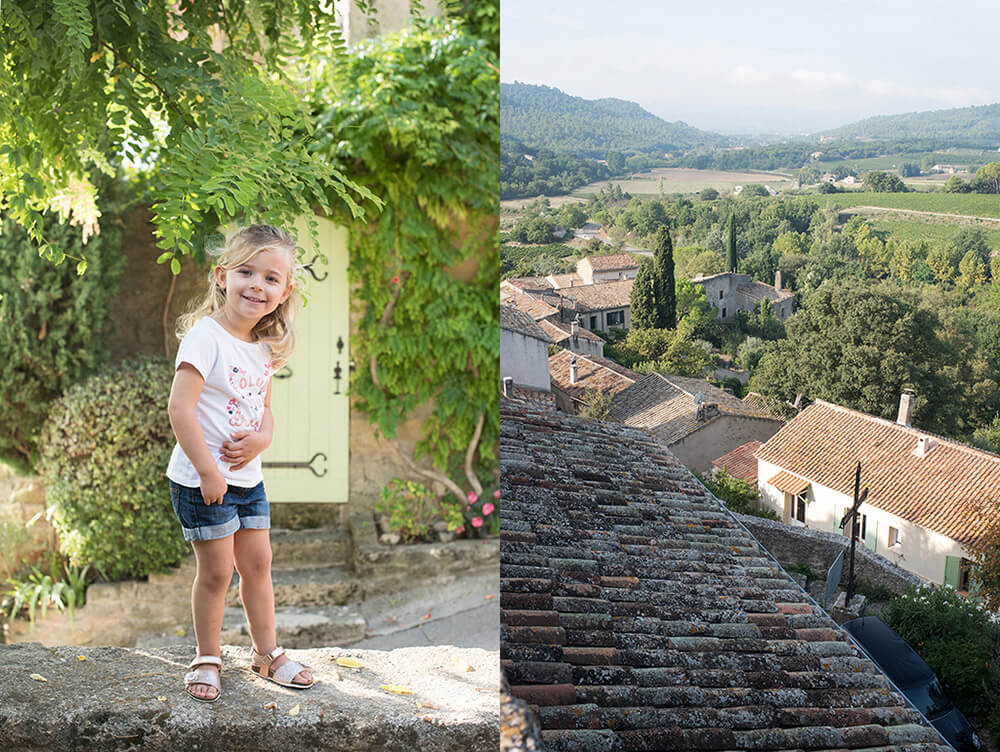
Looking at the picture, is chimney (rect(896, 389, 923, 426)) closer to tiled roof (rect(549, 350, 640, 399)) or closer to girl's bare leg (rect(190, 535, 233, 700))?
tiled roof (rect(549, 350, 640, 399))

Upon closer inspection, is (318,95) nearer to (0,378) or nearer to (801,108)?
(801,108)

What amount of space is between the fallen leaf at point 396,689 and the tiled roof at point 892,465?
141 cm

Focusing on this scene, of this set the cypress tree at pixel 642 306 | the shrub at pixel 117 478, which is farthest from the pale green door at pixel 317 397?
the cypress tree at pixel 642 306

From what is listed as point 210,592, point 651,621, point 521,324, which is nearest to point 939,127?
point 521,324

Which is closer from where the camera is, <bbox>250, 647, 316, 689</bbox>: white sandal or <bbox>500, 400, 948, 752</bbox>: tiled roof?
<bbox>500, 400, 948, 752</bbox>: tiled roof

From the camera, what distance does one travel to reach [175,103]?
2406mm

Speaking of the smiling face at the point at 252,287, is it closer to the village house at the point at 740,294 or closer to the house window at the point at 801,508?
the village house at the point at 740,294

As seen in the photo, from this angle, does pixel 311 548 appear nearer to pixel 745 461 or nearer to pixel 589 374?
pixel 589 374

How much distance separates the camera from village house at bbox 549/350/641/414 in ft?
8.20

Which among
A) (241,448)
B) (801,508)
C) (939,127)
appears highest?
(939,127)

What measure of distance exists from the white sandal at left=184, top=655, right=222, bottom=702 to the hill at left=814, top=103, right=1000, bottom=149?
8.65 ft

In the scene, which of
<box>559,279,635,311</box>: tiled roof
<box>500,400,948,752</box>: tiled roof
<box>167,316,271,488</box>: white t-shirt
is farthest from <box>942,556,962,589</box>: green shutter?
<box>167,316,271,488</box>: white t-shirt

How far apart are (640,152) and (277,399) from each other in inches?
59.7

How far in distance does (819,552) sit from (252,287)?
1.93 m
